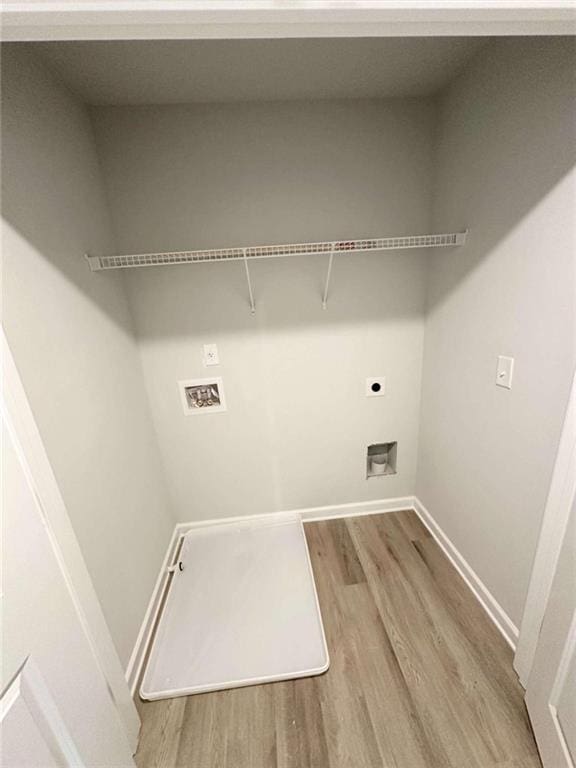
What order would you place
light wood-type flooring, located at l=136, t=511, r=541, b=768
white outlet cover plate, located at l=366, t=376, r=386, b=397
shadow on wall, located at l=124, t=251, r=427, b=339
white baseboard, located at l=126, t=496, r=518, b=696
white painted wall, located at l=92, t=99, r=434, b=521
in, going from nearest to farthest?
light wood-type flooring, located at l=136, t=511, r=541, b=768, white baseboard, located at l=126, t=496, r=518, b=696, white painted wall, located at l=92, t=99, r=434, b=521, shadow on wall, located at l=124, t=251, r=427, b=339, white outlet cover plate, located at l=366, t=376, r=386, b=397

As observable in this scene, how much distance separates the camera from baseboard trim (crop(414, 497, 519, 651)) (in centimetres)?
139

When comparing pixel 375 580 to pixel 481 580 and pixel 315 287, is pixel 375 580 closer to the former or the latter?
pixel 481 580

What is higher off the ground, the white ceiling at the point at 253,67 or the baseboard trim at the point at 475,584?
the white ceiling at the point at 253,67

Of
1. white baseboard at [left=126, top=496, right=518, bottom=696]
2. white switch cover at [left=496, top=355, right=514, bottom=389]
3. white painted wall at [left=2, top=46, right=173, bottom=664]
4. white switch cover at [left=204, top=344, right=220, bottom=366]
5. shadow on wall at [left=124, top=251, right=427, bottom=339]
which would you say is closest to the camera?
white painted wall at [left=2, top=46, right=173, bottom=664]

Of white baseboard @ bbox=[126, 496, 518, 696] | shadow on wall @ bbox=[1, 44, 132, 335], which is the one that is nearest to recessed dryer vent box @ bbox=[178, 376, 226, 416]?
shadow on wall @ bbox=[1, 44, 132, 335]

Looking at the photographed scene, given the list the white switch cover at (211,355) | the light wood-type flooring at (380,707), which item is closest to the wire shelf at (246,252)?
the white switch cover at (211,355)

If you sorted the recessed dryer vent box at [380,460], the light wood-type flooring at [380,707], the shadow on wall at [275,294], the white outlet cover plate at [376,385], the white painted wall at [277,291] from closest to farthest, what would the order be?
1. the light wood-type flooring at [380,707]
2. the white painted wall at [277,291]
3. the shadow on wall at [275,294]
4. the white outlet cover plate at [376,385]
5. the recessed dryer vent box at [380,460]

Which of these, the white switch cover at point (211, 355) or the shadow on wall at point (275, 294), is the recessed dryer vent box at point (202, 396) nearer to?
the white switch cover at point (211, 355)

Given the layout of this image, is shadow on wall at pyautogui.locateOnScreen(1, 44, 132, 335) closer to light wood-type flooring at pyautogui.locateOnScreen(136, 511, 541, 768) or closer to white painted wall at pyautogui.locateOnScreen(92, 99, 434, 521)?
white painted wall at pyautogui.locateOnScreen(92, 99, 434, 521)

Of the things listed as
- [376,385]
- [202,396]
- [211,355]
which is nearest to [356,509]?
[376,385]

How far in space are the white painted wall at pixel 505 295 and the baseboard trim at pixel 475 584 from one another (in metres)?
0.05

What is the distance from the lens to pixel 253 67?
1.28 meters

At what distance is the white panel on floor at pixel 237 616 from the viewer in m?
1.35

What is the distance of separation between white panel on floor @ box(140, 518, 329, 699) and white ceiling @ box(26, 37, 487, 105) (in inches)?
97.1
